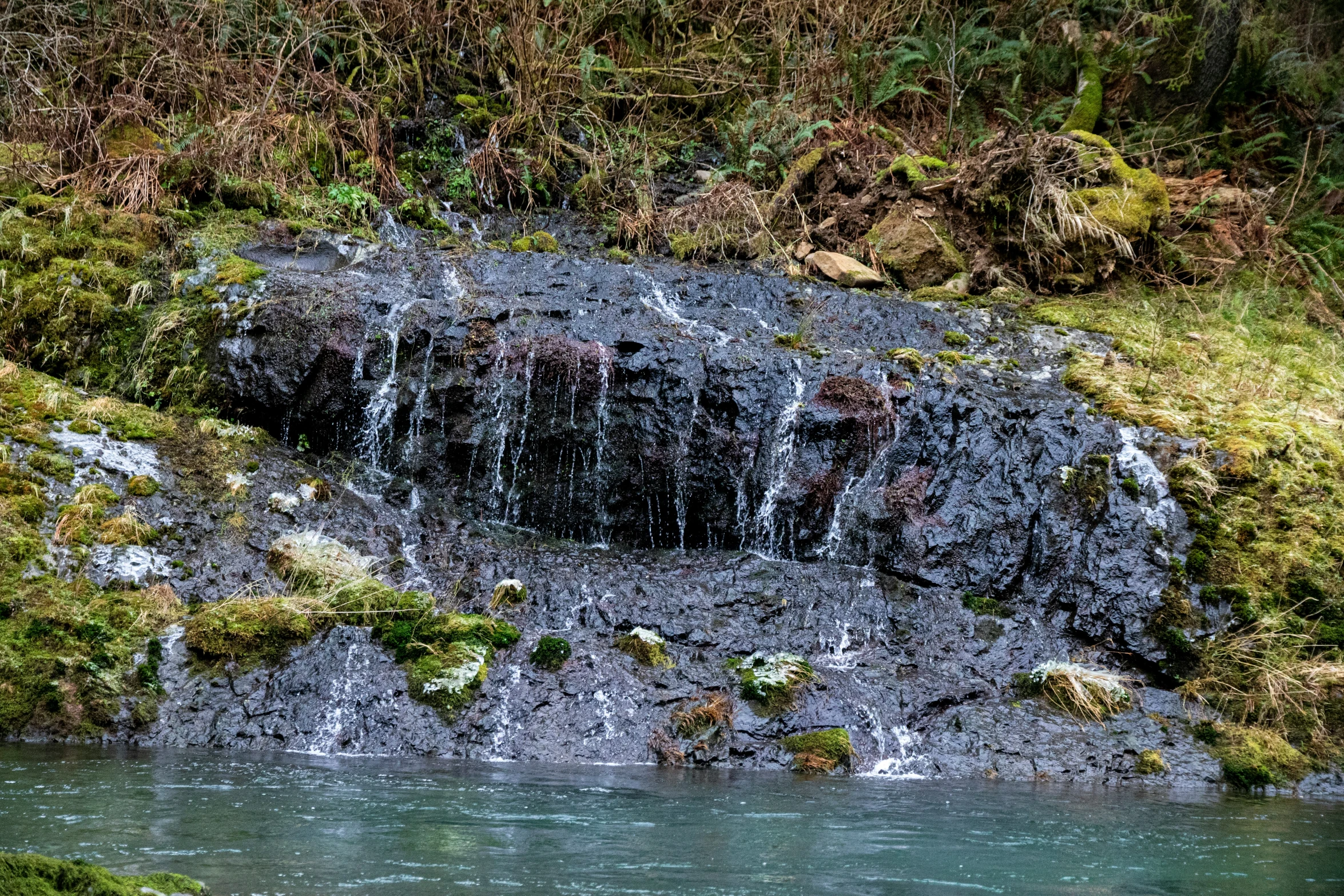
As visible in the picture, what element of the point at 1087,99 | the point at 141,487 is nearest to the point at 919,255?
the point at 1087,99

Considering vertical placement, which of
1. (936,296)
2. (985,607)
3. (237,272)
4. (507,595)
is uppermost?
(936,296)

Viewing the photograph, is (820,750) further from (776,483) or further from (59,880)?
(59,880)

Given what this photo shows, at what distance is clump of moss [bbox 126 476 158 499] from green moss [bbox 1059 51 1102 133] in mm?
11433

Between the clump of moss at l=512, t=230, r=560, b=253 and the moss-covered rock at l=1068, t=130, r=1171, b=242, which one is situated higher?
the moss-covered rock at l=1068, t=130, r=1171, b=242

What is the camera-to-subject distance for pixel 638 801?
16.6 feet

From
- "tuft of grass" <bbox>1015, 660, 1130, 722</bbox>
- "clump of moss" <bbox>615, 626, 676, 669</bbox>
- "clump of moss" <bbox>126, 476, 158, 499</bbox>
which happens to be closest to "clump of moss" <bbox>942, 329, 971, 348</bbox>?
"tuft of grass" <bbox>1015, 660, 1130, 722</bbox>

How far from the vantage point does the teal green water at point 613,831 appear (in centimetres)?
366

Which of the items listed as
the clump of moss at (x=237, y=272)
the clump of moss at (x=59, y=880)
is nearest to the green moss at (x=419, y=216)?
the clump of moss at (x=237, y=272)

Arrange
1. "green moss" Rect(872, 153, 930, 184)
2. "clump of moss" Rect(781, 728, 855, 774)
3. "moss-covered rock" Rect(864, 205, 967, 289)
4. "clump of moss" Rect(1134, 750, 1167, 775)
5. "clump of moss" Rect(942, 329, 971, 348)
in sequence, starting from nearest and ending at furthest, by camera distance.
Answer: "clump of moss" Rect(781, 728, 855, 774), "clump of moss" Rect(1134, 750, 1167, 775), "clump of moss" Rect(942, 329, 971, 348), "moss-covered rock" Rect(864, 205, 967, 289), "green moss" Rect(872, 153, 930, 184)

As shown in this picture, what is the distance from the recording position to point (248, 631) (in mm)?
6801

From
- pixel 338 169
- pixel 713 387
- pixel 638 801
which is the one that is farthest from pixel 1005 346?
pixel 338 169

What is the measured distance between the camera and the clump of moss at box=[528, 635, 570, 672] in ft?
22.8

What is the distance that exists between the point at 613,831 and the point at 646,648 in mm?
2839

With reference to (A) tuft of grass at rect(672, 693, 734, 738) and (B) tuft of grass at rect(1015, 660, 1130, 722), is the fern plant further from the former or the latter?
(A) tuft of grass at rect(672, 693, 734, 738)
